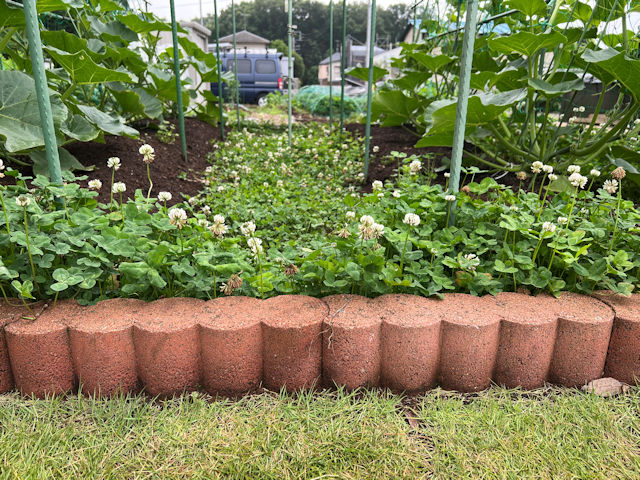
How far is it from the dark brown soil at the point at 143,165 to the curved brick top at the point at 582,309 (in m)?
1.68

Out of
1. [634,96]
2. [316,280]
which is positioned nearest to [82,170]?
[316,280]

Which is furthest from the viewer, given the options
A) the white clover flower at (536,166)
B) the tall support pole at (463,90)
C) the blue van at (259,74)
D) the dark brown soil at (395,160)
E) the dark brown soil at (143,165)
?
the blue van at (259,74)

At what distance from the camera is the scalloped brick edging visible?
1.13m

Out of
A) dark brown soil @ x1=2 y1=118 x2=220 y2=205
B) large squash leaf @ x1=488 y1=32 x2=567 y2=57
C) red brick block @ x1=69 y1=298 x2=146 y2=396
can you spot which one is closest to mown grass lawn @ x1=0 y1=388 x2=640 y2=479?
red brick block @ x1=69 y1=298 x2=146 y2=396

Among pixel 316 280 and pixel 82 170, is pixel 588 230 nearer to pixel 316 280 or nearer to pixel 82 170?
pixel 316 280

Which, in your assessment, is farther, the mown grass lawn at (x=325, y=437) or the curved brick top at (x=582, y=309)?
the curved brick top at (x=582, y=309)

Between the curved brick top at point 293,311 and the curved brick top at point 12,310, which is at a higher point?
the curved brick top at point 12,310

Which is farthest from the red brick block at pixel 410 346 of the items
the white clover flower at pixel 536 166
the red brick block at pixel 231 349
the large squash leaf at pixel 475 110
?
the large squash leaf at pixel 475 110

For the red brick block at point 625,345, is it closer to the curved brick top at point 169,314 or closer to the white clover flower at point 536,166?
the white clover flower at point 536,166

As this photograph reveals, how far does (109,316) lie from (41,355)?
0.18m

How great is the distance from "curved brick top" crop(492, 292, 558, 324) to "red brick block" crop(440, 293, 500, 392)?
0.04 meters

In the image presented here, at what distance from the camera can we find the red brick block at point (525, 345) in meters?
1.20

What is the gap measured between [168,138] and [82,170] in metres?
1.37

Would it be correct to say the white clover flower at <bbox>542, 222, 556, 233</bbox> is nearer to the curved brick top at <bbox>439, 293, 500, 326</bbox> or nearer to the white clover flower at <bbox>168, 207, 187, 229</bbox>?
the curved brick top at <bbox>439, 293, 500, 326</bbox>
